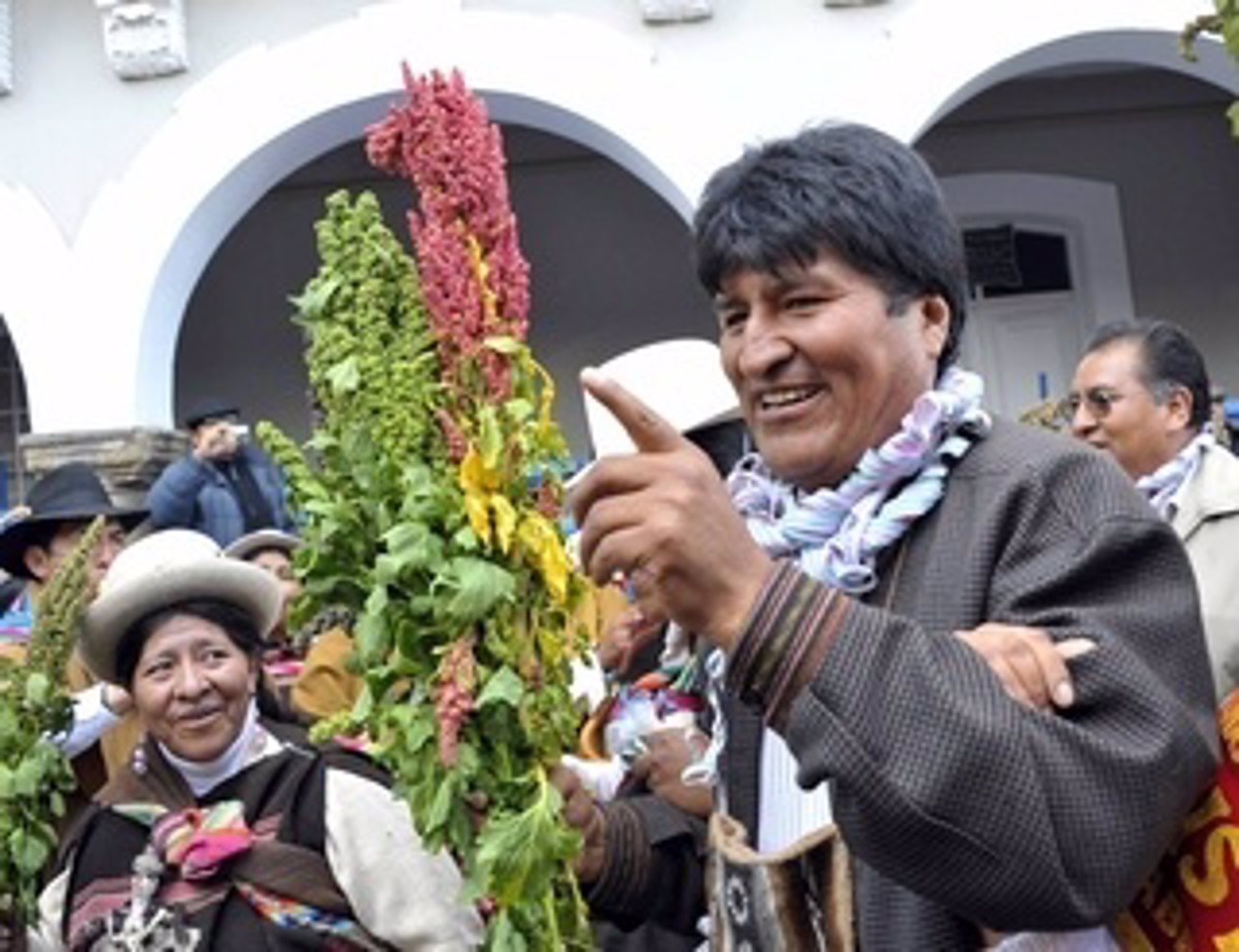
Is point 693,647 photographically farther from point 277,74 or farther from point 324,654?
point 277,74

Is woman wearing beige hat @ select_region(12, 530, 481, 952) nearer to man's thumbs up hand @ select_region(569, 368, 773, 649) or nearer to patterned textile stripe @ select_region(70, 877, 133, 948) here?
patterned textile stripe @ select_region(70, 877, 133, 948)

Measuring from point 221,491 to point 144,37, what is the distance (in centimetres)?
256

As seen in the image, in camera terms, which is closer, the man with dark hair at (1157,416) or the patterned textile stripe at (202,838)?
the patterned textile stripe at (202,838)

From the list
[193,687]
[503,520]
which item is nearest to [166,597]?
[193,687]

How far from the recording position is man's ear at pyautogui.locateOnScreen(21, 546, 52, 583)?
15.8ft

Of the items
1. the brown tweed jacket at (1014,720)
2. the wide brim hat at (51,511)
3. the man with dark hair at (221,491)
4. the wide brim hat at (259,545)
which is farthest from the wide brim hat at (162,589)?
the man with dark hair at (221,491)

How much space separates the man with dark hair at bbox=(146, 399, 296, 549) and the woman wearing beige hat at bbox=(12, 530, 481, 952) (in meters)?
3.17

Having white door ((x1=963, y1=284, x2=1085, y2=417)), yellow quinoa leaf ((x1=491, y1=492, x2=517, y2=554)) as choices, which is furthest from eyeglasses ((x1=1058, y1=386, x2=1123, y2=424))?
white door ((x1=963, y1=284, x2=1085, y2=417))

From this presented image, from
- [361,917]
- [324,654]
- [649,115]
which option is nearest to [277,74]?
[649,115]

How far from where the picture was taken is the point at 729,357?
166 centimetres

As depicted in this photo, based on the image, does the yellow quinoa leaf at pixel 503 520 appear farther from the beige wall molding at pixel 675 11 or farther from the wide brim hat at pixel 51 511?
Answer: the beige wall molding at pixel 675 11

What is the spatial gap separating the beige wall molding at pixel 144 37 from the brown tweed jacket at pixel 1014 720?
7.19m

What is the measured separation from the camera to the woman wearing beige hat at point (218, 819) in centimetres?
284

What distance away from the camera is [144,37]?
805 centimetres
